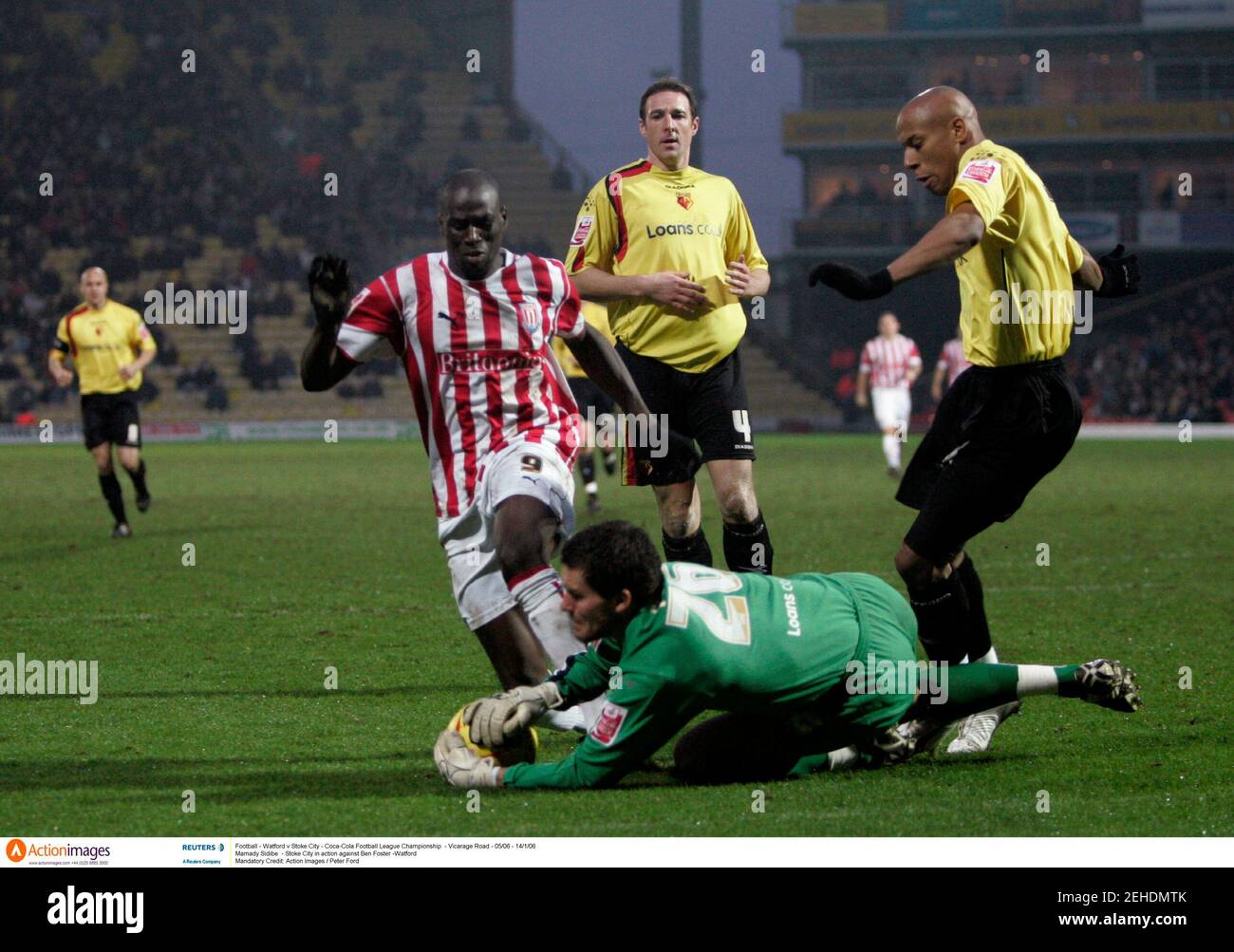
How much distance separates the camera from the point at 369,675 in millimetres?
6934

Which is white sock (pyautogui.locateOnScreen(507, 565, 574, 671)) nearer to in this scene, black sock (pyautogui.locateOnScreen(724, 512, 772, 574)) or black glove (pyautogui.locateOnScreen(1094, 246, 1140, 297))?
black sock (pyautogui.locateOnScreen(724, 512, 772, 574))

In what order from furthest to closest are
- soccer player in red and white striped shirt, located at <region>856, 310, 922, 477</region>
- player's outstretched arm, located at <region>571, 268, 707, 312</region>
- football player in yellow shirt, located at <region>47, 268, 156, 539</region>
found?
1. soccer player in red and white striped shirt, located at <region>856, 310, 922, 477</region>
2. football player in yellow shirt, located at <region>47, 268, 156, 539</region>
3. player's outstretched arm, located at <region>571, 268, 707, 312</region>

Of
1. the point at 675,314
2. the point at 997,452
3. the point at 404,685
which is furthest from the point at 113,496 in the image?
the point at 997,452

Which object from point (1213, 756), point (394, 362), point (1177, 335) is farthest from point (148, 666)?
point (1177, 335)

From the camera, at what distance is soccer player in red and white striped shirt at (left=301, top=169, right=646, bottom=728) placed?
5129 mm

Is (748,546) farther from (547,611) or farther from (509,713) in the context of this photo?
(509,713)

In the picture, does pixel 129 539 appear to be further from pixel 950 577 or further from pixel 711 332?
pixel 950 577

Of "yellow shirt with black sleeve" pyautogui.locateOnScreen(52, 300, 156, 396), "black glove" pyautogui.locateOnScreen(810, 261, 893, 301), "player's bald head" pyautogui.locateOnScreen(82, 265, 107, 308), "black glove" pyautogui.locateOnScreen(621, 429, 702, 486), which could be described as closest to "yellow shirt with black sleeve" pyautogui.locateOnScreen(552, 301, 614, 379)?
"yellow shirt with black sleeve" pyautogui.locateOnScreen(52, 300, 156, 396)

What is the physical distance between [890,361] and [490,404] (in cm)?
1664

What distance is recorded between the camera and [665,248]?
7.24m

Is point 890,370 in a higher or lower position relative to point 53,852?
higher

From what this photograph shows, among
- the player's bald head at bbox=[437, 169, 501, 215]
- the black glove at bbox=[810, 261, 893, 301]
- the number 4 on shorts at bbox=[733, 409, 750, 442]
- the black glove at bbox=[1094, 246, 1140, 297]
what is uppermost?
the player's bald head at bbox=[437, 169, 501, 215]

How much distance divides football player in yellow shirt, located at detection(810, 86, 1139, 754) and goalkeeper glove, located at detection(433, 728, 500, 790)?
1.58 metres

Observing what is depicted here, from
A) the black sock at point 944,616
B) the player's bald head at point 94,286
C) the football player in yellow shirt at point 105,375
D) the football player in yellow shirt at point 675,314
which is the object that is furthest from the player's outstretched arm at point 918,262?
the player's bald head at point 94,286
